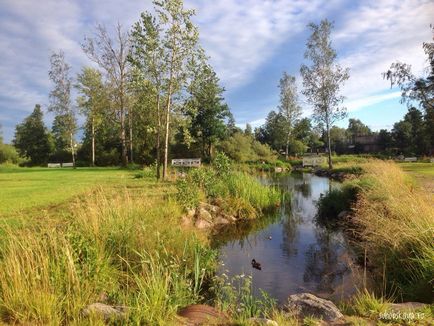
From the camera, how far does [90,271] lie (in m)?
4.46

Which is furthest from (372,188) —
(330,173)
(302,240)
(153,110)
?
(330,173)

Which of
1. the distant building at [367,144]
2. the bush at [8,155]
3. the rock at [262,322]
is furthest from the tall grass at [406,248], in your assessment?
the distant building at [367,144]

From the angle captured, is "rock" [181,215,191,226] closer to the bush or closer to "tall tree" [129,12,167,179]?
"tall tree" [129,12,167,179]

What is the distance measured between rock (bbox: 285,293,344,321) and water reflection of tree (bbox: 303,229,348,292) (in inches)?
72.5

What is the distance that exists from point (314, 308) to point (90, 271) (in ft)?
9.05

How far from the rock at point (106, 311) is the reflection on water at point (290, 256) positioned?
8.08 ft

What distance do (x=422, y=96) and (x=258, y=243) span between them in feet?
79.0

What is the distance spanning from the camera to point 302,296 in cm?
458

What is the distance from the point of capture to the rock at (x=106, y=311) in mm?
3514

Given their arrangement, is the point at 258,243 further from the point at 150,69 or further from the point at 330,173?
the point at 330,173

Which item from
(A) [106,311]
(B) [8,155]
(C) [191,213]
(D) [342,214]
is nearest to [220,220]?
(C) [191,213]

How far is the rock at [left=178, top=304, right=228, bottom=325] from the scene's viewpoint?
367 centimetres

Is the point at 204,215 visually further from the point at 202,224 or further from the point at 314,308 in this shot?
the point at 314,308

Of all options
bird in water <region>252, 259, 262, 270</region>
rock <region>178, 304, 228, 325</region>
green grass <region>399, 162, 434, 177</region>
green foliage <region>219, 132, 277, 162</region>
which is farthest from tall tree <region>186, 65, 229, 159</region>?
rock <region>178, 304, 228, 325</region>
